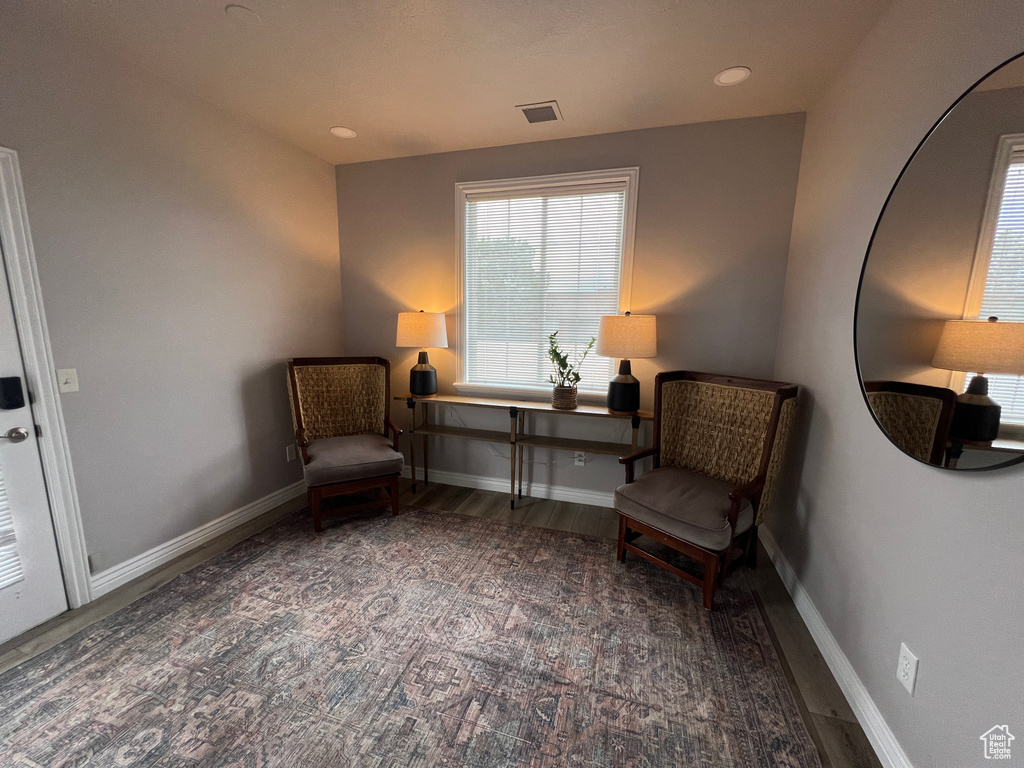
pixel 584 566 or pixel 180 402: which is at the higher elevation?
pixel 180 402

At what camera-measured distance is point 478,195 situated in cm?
307

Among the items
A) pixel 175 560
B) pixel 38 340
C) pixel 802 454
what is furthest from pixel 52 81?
pixel 802 454

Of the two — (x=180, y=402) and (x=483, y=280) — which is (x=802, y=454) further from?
(x=180, y=402)

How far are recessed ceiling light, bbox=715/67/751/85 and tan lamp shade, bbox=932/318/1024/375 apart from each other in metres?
1.65

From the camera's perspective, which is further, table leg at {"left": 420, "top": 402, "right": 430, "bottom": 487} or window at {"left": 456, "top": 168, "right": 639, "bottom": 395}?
table leg at {"left": 420, "top": 402, "right": 430, "bottom": 487}

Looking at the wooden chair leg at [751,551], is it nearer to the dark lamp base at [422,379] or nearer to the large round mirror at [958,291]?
the large round mirror at [958,291]

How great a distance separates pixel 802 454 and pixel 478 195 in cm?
278

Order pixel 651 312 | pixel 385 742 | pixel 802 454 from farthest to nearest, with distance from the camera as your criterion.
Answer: pixel 651 312, pixel 802 454, pixel 385 742

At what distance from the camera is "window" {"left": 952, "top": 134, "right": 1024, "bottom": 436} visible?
963mm

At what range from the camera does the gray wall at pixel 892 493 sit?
3.30 feet

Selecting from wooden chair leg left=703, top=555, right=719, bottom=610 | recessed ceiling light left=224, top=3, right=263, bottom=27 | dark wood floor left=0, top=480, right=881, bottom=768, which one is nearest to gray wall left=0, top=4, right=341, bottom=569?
dark wood floor left=0, top=480, right=881, bottom=768

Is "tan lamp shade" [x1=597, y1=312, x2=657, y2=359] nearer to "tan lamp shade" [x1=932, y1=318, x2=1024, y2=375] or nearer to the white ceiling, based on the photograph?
the white ceiling

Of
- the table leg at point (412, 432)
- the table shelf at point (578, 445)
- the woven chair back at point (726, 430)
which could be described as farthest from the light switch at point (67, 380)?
the woven chair back at point (726, 430)

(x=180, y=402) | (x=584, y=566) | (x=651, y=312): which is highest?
(x=651, y=312)
